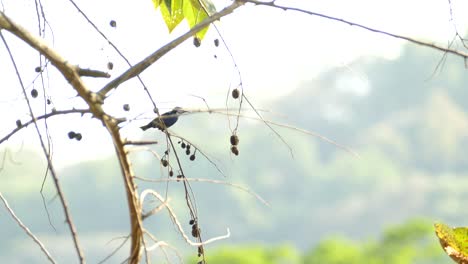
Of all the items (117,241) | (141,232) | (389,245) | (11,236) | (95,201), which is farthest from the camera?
(95,201)

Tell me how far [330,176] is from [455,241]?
48940 millimetres

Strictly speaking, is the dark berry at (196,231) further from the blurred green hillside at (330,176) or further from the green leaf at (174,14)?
the blurred green hillside at (330,176)

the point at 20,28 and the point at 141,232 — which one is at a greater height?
the point at 20,28

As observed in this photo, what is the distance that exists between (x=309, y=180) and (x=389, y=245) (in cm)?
2719

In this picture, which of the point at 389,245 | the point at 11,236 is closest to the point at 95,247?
the point at 11,236

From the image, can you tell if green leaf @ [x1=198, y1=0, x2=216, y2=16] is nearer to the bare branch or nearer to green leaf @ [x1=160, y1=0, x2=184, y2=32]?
green leaf @ [x1=160, y1=0, x2=184, y2=32]

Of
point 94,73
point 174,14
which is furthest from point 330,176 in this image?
point 94,73

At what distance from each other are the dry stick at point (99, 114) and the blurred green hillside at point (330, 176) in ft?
139

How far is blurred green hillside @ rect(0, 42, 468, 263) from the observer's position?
45.7 m

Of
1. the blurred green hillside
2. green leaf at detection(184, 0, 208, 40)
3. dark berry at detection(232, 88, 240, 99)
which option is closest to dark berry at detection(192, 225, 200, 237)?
dark berry at detection(232, 88, 240, 99)

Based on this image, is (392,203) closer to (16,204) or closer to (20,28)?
(16,204)

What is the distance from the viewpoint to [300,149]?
5131 centimetres

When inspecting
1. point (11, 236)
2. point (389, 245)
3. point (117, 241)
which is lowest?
point (117, 241)

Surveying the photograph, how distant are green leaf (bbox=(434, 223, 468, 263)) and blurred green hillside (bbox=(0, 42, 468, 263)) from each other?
42178mm
